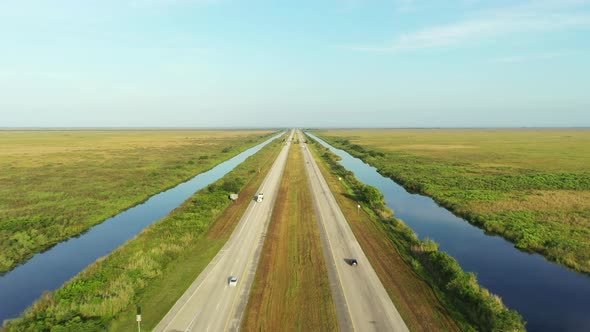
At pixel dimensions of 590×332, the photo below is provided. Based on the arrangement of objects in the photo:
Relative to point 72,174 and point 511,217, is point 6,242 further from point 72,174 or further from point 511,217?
point 511,217

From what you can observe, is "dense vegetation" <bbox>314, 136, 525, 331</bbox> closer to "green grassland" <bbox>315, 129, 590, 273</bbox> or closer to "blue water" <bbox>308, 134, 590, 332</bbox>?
"blue water" <bbox>308, 134, 590, 332</bbox>

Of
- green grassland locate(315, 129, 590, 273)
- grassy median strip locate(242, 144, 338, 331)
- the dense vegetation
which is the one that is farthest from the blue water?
A: grassy median strip locate(242, 144, 338, 331)

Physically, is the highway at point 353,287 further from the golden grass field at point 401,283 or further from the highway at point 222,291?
the highway at point 222,291

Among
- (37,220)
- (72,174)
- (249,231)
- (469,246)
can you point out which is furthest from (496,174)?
(72,174)

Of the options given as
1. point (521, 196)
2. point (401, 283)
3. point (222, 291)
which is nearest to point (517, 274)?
point (401, 283)

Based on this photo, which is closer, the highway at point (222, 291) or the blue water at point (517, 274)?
the highway at point (222, 291)

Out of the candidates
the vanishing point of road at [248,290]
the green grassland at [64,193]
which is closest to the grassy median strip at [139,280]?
the vanishing point of road at [248,290]
